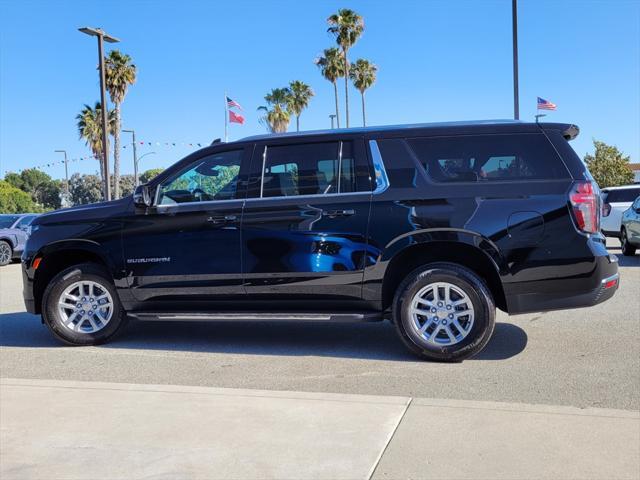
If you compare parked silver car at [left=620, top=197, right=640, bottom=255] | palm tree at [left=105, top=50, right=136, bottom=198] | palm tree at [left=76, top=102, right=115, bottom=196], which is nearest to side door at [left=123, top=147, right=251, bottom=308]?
parked silver car at [left=620, top=197, right=640, bottom=255]

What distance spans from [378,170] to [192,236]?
5.93ft

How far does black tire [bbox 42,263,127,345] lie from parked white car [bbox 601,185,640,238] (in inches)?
596

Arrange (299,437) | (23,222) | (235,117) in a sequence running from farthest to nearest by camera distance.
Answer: (235,117) < (23,222) < (299,437)

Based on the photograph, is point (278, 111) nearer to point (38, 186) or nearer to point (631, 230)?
point (631, 230)

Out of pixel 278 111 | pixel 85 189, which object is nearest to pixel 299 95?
pixel 278 111

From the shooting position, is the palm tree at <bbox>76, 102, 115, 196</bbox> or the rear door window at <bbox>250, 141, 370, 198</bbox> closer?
the rear door window at <bbox>250, 141, 370, 198</bbox>

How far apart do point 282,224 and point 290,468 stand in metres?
2.74

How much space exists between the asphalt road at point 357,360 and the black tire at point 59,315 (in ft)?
0.43

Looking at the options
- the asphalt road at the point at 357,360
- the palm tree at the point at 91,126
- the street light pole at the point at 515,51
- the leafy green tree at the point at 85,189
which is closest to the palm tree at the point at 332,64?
the palm tree at the point at 91,126

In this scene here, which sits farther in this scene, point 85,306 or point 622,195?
point 622,195

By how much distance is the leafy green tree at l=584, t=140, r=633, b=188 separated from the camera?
57062 millimetres

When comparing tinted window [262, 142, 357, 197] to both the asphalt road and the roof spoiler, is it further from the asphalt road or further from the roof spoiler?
the roof spoiler

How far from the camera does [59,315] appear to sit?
6.33 m

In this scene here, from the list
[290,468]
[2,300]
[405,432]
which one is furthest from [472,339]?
[2,300]
